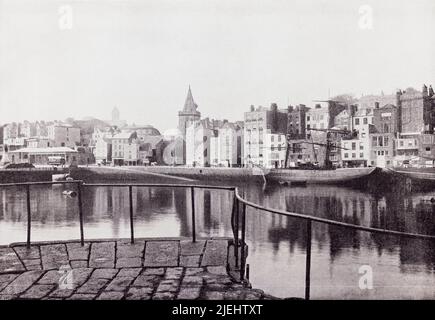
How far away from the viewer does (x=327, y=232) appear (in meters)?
15.1

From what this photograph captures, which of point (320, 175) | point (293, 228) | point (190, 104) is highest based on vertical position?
point (190, 104)

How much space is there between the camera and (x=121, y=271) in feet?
11.6

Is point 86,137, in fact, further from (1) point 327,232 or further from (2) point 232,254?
(1) point 327,232


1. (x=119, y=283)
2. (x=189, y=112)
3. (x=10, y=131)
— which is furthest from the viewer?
(x=10, y=131)

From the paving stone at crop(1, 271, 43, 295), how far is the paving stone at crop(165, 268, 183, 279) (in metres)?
1.05

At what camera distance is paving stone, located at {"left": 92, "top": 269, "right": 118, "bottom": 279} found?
341 cm

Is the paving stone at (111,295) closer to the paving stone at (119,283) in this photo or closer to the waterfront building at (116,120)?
the paving stone at (119,283)

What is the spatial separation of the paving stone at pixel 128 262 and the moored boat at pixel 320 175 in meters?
3.43

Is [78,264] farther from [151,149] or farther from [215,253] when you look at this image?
[151,149]

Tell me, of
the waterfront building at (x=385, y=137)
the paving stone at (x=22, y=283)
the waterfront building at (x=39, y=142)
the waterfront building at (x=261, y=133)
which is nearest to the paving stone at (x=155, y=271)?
the paving stone at (x=22, y=283)

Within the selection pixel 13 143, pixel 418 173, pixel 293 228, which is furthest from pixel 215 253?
pixel 293 228

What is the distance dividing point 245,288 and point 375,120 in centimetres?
370

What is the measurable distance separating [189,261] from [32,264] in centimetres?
140
